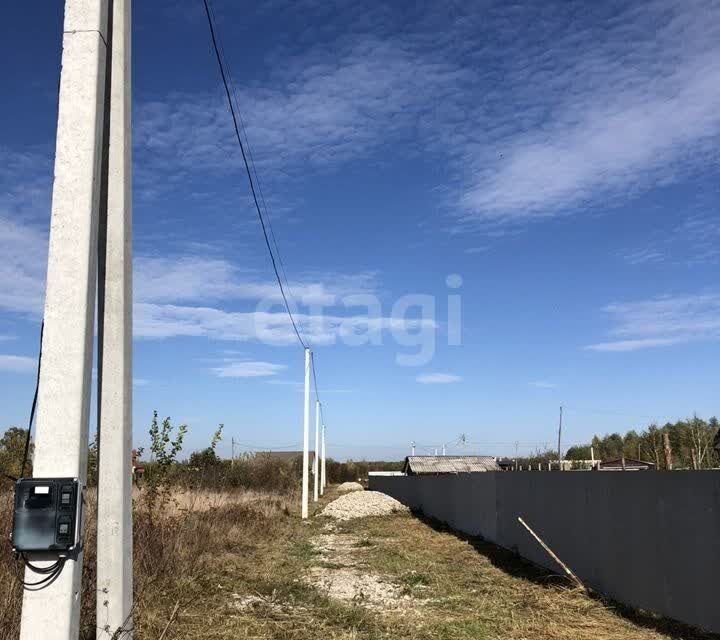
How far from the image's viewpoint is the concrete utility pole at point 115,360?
455 centimetres

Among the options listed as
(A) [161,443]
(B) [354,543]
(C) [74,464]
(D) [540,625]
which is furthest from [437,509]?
(C) [74,464]

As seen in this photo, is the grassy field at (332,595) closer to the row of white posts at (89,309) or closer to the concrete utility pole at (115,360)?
the concrete utility pole at (115,360)

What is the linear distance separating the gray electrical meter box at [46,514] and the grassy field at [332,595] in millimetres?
2042

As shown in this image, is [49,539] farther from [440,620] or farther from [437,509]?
[437,509]


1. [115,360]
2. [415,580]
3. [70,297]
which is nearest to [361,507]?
[415,580]

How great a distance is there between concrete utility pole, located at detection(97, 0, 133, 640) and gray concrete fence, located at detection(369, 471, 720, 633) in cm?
557

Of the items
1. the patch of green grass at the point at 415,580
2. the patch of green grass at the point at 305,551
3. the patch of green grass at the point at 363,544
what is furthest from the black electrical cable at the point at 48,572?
the patch of green grass at the point at 363,544

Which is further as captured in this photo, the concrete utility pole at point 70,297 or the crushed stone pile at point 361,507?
the crushed stone pile at point 361,507

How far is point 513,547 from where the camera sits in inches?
550

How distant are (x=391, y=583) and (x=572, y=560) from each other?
280 centimetres

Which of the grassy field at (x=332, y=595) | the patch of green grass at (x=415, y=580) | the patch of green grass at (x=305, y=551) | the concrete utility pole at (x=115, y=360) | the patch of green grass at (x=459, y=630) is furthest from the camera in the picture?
the patch of green grass at (x=305, y=551)

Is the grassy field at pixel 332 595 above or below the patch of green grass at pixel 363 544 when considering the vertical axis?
above

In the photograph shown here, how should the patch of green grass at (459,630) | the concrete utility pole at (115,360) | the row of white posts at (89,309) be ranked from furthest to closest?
the patch of green grass at (459,630)
the concrete utility pole at (115,360)
the row of white posts at (89,309)

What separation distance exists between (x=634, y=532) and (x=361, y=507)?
19.9m
